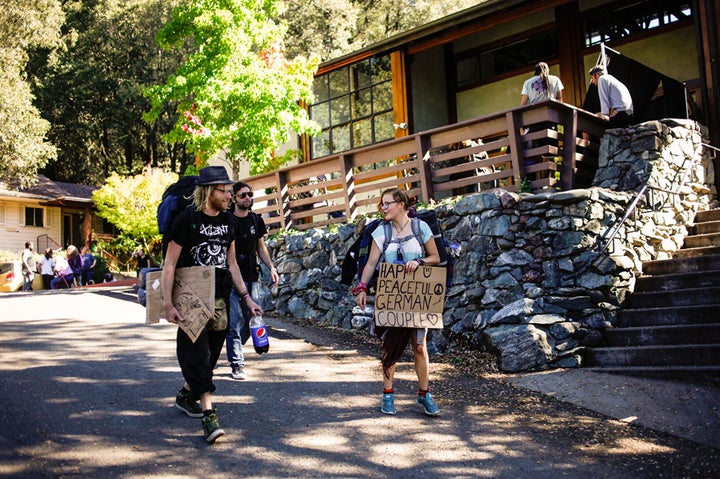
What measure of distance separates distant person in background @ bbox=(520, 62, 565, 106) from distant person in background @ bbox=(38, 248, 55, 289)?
56.9 ft

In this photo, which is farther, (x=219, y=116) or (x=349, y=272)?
(x=219, y=116)

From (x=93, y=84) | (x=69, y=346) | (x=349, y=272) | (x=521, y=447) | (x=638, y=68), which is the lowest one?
(x=521, y=447)

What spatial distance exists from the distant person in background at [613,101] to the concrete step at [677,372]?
3.97 m

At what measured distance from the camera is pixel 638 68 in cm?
1046

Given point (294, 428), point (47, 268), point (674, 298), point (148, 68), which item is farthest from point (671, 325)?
point (148, 68)

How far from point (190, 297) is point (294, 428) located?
136cm

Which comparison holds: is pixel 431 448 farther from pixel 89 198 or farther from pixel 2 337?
pixel 89 198

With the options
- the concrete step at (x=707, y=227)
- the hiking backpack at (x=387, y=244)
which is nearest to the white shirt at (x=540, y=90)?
the concrete step at (x=707, y=227)

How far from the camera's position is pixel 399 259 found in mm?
5535

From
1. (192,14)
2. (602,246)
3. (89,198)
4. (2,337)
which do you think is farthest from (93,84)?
(602,246)

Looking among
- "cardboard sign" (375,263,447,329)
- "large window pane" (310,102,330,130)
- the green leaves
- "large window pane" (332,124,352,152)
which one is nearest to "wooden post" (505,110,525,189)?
"cardboard sign" (375,263,447,329)

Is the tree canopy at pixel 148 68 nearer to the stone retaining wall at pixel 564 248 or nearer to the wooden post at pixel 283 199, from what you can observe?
the wooden post at pixel 283 199

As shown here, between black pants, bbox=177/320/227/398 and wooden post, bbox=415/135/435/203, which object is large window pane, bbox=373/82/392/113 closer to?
wooden post, bbox=415/135/435/203

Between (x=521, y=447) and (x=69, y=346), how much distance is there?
17.3ft
